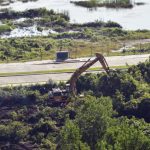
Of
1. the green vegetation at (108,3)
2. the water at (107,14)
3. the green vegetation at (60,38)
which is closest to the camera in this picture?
the green vegetation at (60,38)

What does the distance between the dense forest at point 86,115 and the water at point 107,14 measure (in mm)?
30759

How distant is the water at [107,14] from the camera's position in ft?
269

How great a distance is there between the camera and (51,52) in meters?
64.4

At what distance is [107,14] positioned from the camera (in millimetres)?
87312

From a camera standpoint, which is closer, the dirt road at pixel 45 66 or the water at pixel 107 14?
the dirt road at pixel 45 66

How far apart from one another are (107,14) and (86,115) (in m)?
54.9

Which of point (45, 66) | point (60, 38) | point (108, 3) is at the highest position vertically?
point (108, 3)

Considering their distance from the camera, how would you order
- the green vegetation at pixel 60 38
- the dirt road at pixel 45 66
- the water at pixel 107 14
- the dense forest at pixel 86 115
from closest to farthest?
the dense forest at pixel 86 115 → the dirt road at pixel 45 66 → the green vegetation at pixel 60 38 → the water at pixel 107 14

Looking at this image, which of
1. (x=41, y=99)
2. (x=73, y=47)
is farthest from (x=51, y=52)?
(x=41, y=99)

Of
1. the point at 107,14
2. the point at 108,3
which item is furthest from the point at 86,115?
the point at 108,3

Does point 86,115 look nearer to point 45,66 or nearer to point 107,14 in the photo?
point 45,66

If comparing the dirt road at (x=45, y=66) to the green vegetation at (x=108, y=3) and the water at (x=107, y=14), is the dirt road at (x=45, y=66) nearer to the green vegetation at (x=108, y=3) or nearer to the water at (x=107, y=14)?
the water at (x=107, y=14)

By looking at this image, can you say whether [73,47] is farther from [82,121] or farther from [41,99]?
[82,121]

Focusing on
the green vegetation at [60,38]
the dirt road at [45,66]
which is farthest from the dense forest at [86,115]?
the green vegetation at [60,38]
